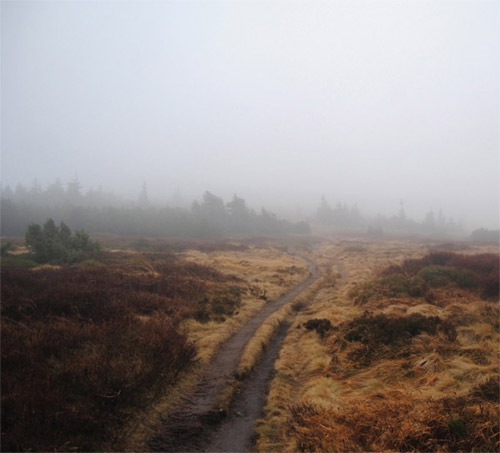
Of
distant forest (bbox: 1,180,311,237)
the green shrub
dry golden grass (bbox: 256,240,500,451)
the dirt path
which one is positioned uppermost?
distant forest (bbox: 1,180,311,237)

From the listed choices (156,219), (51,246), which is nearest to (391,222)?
(156,219)

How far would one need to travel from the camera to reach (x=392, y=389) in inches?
279

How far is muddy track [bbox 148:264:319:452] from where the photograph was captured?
19.2ft

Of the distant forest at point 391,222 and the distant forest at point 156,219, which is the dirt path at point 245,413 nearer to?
the distant forest at point 156,219

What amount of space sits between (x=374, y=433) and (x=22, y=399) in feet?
21.5

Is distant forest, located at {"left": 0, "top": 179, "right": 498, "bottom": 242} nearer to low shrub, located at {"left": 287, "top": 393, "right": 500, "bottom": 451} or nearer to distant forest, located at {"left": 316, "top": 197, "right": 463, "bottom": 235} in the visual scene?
distant forest, located at {"left": 316, "top": 197, "right": 463, "bottom": 235}

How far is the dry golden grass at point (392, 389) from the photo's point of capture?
5.16 meters

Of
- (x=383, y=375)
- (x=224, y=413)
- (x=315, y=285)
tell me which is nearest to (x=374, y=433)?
(x=383, y=375)

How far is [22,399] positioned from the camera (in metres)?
5.37

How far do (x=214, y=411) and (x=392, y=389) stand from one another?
433 cm

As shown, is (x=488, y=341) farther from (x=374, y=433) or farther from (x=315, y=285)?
(x=315, y=285)

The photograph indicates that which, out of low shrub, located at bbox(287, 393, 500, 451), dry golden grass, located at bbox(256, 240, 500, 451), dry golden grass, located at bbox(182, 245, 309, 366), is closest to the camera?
low shrub, located at bbox(287, 393, 500, 451)

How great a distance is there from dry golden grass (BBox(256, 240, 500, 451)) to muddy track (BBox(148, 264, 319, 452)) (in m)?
0.43

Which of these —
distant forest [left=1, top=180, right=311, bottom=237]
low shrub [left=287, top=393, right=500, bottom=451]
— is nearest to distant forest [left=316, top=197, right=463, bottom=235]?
distant forest [left=1, top=180, right=311, bottom=237]
